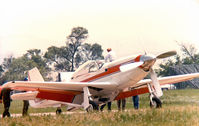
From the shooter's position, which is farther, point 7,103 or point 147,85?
point 147,85

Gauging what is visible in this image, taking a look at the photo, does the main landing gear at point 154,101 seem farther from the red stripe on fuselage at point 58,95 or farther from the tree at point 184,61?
the red stripe on fuselage at point 58,95

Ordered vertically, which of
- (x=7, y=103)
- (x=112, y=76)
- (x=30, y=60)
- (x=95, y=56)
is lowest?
(x=7, y=103)

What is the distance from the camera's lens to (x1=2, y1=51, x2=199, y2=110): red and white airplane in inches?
359

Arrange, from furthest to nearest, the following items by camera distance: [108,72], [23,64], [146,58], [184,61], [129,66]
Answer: [23,64] < [184,61] < [108,72] < [129,66] < [146,58]

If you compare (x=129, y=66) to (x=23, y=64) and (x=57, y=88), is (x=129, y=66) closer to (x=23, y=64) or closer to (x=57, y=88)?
(x=57, y=88)

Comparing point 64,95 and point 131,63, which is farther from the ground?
point 131,63

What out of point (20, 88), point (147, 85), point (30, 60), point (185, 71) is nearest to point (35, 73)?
point (20, 88)

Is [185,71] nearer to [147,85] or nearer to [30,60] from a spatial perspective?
[147,85]

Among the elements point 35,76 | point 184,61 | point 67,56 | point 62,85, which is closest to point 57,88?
point 62,85

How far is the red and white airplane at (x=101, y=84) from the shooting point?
912 centimetres

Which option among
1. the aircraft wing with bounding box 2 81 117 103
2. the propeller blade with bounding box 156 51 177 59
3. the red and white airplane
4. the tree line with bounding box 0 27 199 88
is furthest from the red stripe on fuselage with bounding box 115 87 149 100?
the propeller blade with bounding box 156 51 177 59

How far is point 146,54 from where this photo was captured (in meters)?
9.03

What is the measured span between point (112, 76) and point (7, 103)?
338 cm

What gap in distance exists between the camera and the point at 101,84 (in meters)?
9.72
